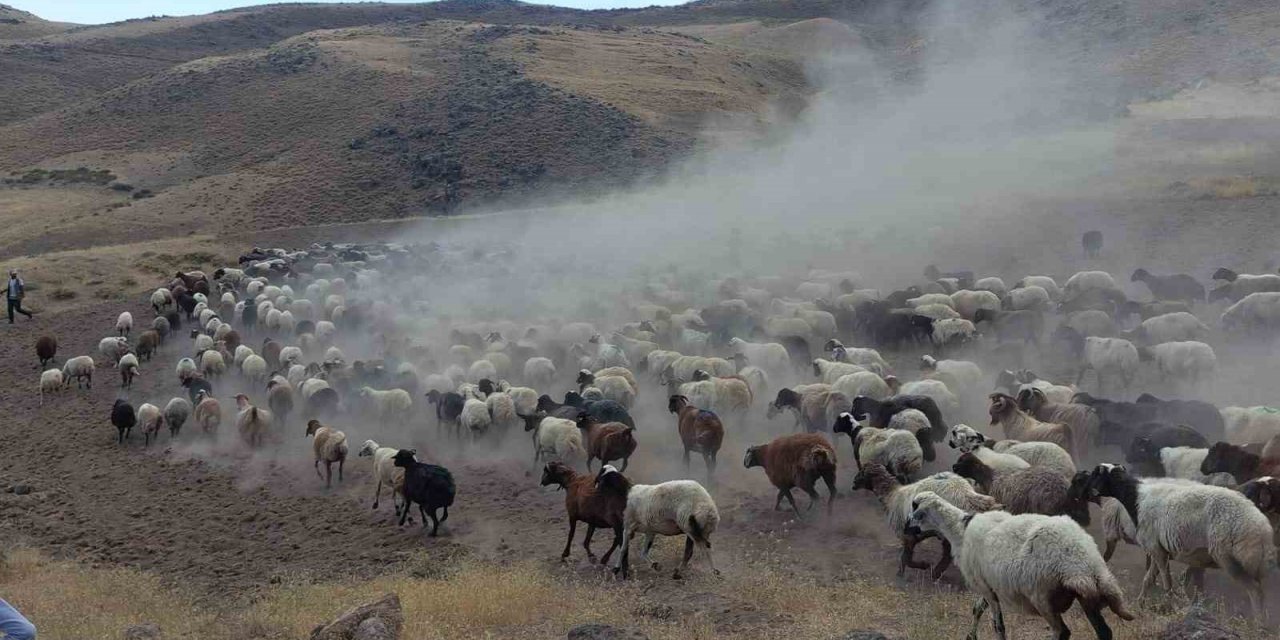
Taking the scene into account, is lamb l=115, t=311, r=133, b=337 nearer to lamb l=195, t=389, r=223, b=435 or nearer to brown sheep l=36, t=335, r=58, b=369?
brown sheep l=36, t=335, r=58, b=369

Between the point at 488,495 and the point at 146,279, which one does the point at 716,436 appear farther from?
the point at 146,279

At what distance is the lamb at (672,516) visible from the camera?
32.9 feet

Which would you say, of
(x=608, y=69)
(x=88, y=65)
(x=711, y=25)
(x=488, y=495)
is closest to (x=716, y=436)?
(x=488, y=495)

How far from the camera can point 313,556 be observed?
12133 mm

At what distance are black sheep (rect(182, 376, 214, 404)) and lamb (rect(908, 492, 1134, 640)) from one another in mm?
16528

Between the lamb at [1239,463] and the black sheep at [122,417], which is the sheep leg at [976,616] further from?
the black sheep at [122,417]

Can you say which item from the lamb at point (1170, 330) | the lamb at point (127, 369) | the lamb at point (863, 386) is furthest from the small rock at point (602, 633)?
the lamb at point (127, 369)

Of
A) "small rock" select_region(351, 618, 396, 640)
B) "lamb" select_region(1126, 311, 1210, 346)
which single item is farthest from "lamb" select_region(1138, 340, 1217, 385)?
"small rock" select_region(351, 618, 396, 640)

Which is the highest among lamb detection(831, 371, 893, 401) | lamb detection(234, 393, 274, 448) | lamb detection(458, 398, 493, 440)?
lamb detection(831, 371, 893, 401)

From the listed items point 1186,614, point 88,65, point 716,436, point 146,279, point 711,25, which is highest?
Result: point 711,25

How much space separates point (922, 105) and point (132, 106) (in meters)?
62.1

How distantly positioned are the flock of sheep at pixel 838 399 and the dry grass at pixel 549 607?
0.66 meters

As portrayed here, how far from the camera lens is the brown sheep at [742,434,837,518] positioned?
38.1ft

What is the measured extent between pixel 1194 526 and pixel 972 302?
13.4 metres
